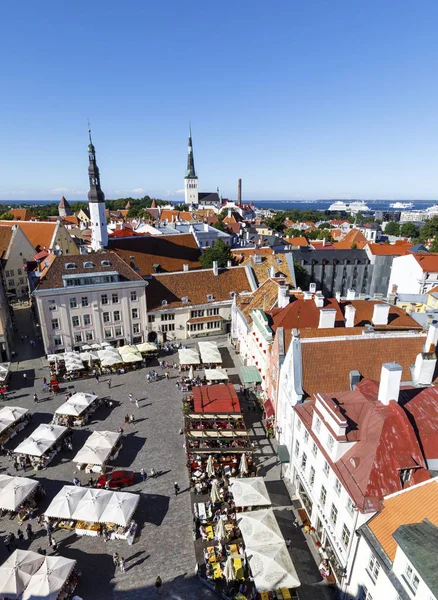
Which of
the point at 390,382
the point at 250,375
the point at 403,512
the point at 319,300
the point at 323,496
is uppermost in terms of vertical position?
the point at 390,382

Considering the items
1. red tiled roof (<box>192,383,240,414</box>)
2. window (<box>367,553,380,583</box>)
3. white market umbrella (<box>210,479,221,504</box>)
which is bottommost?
white market umbrella (<box>210,479,221,504</box>)

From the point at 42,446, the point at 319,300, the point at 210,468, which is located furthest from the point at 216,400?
the point at 42,446

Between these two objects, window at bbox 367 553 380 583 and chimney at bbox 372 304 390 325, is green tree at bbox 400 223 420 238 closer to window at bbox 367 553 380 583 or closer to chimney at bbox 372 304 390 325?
chimney at bbox 372 304 390 325

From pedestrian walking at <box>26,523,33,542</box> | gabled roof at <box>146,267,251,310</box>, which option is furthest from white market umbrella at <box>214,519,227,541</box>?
gabled roof at <box>146,267,251,310</box>

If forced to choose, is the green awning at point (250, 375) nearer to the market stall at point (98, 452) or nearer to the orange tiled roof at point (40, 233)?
the market stall at point (98, 452)

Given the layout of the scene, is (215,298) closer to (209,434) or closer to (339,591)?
(209,434)

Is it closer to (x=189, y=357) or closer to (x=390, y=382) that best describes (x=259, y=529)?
(x=390, y=382)
